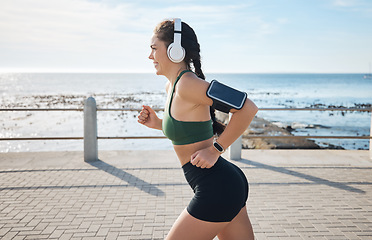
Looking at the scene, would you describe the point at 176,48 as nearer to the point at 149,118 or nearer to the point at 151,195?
the point at 149,118

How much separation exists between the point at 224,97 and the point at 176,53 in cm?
44

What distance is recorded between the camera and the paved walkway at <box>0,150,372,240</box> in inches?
155

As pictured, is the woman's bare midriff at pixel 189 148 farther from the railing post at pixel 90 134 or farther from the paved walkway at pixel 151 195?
the railing post at pixel 90 134

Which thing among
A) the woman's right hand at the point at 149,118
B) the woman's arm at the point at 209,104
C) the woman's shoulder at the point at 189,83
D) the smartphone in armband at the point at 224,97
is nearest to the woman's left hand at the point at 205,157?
the woman's arm at the point at 209,104

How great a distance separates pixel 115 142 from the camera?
575 inches

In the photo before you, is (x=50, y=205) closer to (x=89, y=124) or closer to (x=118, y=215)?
(x=118, y=215)

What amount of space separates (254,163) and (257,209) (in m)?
2.54

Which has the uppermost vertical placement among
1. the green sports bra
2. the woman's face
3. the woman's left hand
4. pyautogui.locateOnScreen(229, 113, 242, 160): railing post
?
the woman's face

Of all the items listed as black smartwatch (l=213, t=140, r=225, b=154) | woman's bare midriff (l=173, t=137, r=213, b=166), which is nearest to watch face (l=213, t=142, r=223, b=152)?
black smartwatch (l=213, t=140, r=225, b=154)

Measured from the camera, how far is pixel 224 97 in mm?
1920

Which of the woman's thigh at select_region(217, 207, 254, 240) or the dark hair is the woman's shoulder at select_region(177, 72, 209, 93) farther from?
the woman's thigh at select_region(217, 207, 254, 240)

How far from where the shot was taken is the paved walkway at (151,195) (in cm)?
393

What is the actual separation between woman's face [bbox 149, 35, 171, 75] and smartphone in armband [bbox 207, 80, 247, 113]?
42 centimetres

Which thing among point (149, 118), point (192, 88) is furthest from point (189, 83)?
point (149, 118)
